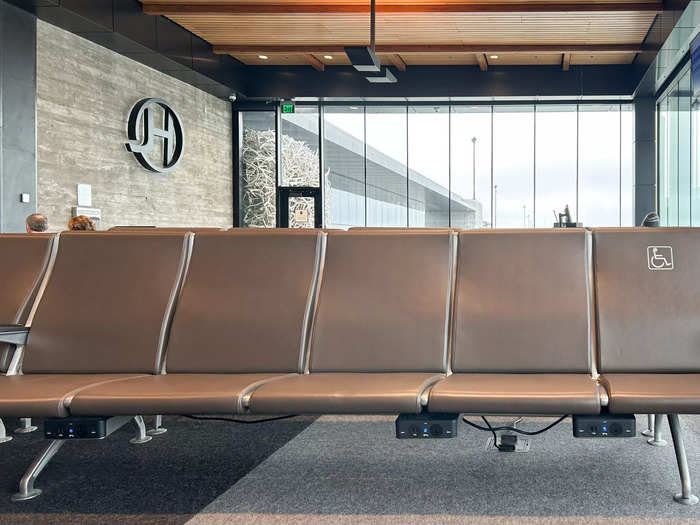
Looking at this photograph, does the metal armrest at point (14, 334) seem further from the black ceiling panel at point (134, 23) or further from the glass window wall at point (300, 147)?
the glass window wall at point (300, 147)

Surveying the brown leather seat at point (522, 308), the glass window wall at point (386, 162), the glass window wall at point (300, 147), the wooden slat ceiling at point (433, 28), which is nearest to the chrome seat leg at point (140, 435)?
the brown leather seat at point (522, 308)

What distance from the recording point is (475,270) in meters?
2.28

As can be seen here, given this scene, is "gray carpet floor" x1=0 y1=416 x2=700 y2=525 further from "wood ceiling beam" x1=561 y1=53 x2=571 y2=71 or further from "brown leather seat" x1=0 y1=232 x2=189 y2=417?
"wood ceiling beam" x1=561 y1=53 x2=571 y2=71

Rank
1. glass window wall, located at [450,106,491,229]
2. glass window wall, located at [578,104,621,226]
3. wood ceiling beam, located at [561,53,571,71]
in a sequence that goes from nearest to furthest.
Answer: wood ceiling beam, located at [561,53,571,71], glass window wall, located at [578,104,621,226], glass window wall, located at [450,106,491,229]

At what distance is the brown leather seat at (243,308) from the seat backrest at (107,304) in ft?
0.24

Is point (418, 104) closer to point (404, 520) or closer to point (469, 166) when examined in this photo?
point (469, 166)

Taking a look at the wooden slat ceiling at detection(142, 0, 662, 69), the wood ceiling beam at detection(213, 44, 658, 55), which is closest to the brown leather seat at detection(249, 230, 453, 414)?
the wooden slat ceiling at detection(142, 0, 662, 69)

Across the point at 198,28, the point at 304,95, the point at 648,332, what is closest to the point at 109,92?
the point at 198,28

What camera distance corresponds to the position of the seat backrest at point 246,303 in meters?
2.23

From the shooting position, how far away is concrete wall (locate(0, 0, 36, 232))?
5.93 m

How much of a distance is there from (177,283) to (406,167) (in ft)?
30.1

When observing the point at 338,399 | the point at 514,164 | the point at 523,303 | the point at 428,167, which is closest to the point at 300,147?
the point at 428,167

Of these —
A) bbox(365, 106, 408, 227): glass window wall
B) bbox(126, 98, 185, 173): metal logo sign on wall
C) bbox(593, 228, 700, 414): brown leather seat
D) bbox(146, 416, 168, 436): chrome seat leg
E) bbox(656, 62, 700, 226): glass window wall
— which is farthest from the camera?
bbox(365, 106, 408, 227): glass window wall

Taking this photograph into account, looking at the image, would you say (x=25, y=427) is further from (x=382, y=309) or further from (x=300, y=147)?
(x=300, y=147)
